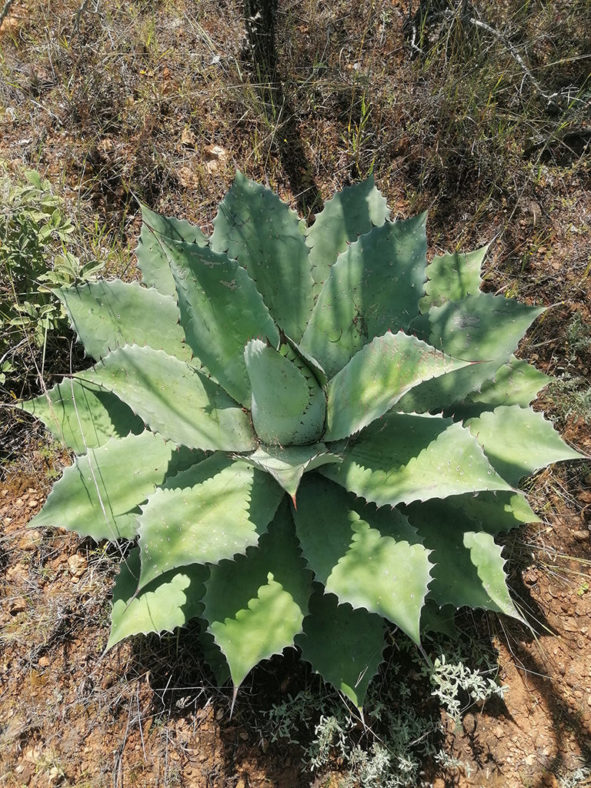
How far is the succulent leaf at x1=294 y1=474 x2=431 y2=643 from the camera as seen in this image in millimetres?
1481

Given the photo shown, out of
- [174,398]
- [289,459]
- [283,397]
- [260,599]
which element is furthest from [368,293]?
[260,599]

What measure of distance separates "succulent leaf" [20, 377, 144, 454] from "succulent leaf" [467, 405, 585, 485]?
1077 millimetres

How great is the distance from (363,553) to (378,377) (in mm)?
469

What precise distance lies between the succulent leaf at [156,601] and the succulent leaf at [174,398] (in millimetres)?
399

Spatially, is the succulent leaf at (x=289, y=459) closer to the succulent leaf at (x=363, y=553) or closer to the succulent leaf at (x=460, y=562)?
the succulent leaf at (x=363, y=553)

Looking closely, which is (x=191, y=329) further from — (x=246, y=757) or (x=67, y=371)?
(x=246, y=757)

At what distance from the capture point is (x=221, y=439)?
1.75 meters

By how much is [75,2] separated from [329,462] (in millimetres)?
2698

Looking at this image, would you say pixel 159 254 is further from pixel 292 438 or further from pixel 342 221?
pixel 292 438

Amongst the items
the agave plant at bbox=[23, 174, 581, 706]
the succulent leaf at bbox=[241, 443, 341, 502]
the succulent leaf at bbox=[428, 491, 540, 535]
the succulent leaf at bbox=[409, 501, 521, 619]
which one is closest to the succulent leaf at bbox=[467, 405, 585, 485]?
the agave plant at bbox=[23, 174, 581, 706]

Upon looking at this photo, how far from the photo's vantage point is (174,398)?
1752 millimetres

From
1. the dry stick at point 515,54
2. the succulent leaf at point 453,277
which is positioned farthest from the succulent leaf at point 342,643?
the dry stick at point 515,54

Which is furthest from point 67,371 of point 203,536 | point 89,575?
point 203,536

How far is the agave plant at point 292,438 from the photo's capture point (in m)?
1.57
